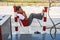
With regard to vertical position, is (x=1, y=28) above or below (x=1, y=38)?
above

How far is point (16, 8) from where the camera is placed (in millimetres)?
2350

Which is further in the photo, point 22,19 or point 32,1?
point 32,1

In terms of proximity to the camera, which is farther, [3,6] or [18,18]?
[3,6]

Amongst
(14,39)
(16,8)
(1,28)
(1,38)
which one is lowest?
(14,39)

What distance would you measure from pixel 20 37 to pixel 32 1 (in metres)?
2.54

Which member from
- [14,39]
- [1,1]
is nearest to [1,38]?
[14,39]

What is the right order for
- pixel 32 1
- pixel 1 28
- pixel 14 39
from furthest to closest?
1. pixel 32 1
2. pixel 14 39
3. pixel 1 28

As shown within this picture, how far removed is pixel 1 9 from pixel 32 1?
1.59 metres

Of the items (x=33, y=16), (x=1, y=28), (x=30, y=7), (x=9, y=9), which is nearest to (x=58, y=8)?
(x=30, y=7)

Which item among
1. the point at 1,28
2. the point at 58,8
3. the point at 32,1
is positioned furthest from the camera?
the point at 58,8

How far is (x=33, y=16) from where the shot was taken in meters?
2.63

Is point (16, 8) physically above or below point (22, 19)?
above

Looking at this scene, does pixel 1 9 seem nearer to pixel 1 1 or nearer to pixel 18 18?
pixel 1 1

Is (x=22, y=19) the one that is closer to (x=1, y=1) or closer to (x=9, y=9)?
(x=1, y=1)
